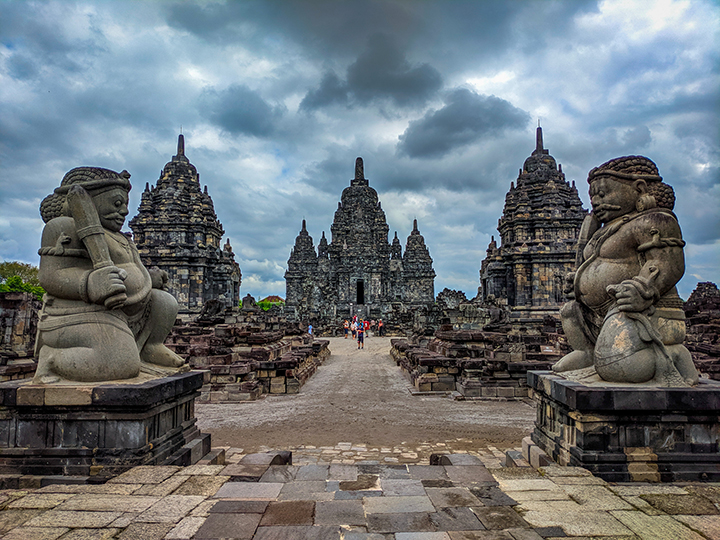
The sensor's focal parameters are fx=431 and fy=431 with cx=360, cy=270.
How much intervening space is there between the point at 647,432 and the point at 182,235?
25.6 meters

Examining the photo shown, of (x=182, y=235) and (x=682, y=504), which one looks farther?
(x=182, y=235)

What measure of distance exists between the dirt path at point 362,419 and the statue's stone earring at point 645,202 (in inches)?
121

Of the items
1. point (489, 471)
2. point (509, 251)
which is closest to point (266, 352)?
point (489, 471)

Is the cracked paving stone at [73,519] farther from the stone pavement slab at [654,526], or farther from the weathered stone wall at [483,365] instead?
the weathered stone wall at [483,365]

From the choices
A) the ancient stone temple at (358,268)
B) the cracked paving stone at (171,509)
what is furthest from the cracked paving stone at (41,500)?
the ancient stone temple at (358,268)

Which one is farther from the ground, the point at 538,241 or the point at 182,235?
the point at 182,235

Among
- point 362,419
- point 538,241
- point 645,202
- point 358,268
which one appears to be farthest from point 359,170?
Answer: point 645,202

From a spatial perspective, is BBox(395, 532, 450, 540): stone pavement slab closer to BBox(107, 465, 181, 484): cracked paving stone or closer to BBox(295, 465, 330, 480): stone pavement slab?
BBox(295, 465, 330, 480): stone pavement slab

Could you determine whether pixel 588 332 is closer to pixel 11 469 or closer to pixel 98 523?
pixel 98 523

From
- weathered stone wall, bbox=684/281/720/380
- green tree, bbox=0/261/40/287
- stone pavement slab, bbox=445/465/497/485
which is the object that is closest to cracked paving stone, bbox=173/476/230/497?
stone pavement slab, bbox=445/465/497/485

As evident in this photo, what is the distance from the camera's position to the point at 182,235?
25188 mm

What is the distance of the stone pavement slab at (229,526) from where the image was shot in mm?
2166

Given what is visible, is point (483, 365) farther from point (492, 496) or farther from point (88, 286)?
point (88, 286)

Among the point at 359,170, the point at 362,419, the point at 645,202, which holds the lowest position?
the point at 362,419
